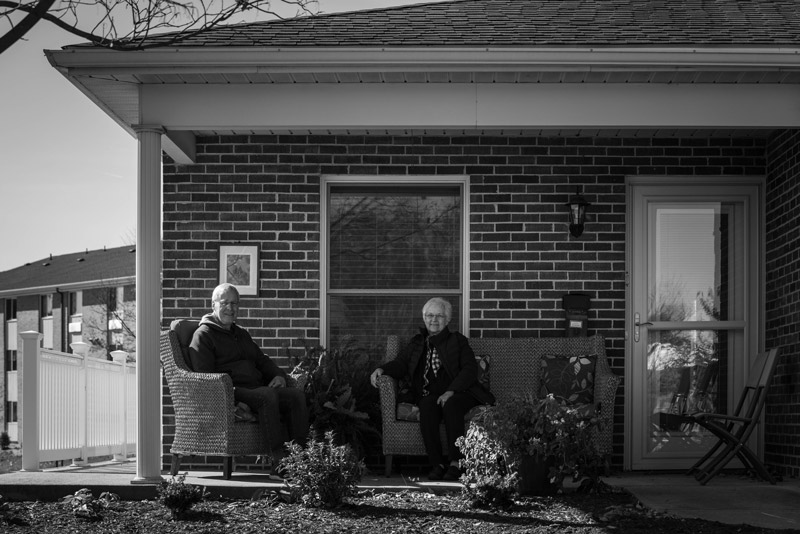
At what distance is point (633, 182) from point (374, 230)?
1992mm

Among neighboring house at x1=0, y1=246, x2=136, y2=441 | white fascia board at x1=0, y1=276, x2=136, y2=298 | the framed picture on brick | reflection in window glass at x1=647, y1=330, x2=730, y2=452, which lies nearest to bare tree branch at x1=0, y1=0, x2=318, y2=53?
the framed picture on brick

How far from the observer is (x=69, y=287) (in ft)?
119

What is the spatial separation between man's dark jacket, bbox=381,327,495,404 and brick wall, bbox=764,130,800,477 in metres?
2.10

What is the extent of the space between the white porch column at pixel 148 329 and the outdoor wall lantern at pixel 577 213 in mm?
3135

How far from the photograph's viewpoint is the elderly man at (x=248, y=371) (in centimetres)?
680

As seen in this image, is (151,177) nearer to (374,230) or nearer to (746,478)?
(374,230)

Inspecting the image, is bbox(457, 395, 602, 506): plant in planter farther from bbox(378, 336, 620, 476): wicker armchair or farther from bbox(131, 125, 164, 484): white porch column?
bbox(131, 125, 164, 484): white porch column

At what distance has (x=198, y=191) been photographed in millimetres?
8148

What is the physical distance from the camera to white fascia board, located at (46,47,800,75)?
6.13 meters

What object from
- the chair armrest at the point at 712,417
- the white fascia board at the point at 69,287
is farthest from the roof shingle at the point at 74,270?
the chair armrest at the point at 712,417

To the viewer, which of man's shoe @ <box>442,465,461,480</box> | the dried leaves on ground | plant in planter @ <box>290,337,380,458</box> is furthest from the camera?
plant in planter @ <box>290,337,380,458</box>

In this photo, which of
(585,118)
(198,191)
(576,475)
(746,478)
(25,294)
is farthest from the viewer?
(25,294)

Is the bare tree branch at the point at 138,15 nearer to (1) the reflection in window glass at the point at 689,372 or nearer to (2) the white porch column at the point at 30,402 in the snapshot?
(2) the white porch column at the point at 30,402

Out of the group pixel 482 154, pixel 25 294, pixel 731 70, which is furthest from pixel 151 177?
pixel 25 294
